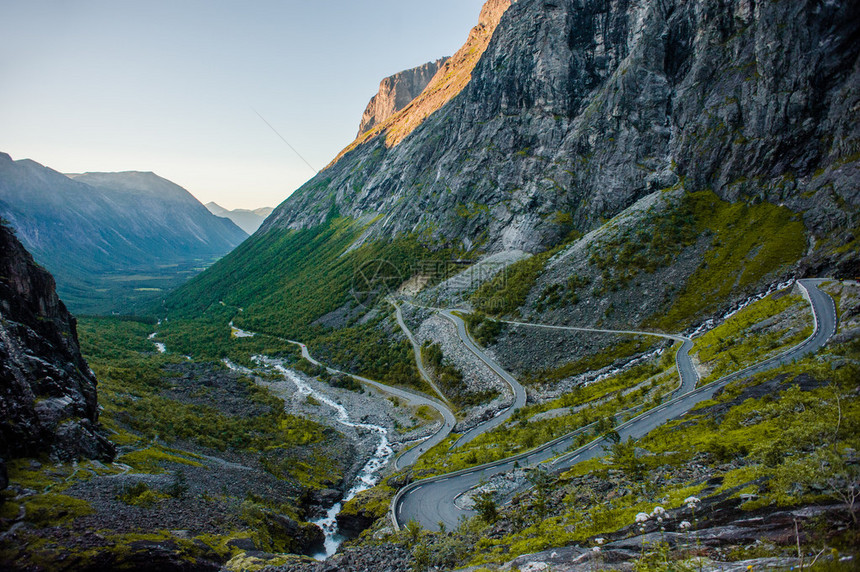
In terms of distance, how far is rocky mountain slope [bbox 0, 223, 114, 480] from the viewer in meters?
27.8

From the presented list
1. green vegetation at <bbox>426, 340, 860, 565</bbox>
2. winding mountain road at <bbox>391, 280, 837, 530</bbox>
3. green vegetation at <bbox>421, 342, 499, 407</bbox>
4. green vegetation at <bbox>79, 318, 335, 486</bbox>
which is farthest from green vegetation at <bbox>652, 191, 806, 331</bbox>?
green vegetation at <bbox>79, 318, 335, 486</bbox>

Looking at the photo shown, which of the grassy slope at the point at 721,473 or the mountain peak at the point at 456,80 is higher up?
the mountain peak at the point at 456,80

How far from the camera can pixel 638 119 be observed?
276 ft

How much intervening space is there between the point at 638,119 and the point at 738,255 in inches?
1593

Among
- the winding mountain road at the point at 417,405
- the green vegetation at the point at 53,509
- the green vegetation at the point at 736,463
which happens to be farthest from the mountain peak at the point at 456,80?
the green vegetation at the point at 53,509

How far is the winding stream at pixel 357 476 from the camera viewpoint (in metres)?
34.0

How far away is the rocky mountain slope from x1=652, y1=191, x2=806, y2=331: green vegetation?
61502 mm

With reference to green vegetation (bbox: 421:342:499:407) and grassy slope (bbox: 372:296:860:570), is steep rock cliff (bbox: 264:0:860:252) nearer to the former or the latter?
green vegetation (bbox: 421:342:499:407)

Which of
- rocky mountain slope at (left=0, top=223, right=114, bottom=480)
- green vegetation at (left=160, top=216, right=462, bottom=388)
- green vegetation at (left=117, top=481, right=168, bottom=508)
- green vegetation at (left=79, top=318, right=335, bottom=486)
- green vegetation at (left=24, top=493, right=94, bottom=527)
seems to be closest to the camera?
green vegetation at (left=24, top=493, right=94, bottom=527)

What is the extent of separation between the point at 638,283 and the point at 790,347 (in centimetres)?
2775

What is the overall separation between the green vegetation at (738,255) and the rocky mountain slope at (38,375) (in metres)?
61.5

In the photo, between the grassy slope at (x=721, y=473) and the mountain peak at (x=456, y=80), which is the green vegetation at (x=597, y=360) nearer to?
the grassy slope at (x=721, y=473)

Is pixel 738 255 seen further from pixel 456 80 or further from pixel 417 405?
pixel 456 80

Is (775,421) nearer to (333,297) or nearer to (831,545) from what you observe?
(831,545)
